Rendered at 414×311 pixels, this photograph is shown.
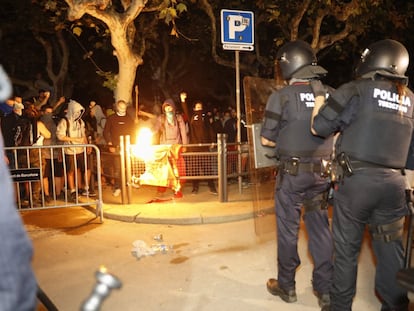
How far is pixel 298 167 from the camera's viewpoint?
384 cm

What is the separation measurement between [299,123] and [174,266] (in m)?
2.31

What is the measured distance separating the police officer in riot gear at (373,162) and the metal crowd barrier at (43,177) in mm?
4530

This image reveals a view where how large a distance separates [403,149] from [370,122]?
36 centimetres

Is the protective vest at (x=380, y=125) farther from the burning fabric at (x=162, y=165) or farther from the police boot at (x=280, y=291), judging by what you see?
the burning fabric at (x=162, y=165)

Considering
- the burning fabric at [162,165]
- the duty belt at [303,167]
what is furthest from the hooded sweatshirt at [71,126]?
the duty belt at [303,167]

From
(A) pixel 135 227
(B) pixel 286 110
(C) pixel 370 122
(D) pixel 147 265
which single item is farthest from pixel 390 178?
(A) pixel 135 227

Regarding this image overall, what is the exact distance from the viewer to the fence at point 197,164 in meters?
7.79

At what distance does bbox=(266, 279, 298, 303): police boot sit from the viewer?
4.05 meters

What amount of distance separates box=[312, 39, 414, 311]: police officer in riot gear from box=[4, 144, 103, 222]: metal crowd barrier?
4530 mm

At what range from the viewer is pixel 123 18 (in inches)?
324

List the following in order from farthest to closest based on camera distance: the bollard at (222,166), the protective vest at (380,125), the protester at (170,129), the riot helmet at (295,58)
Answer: the protester at (170,129), the bollard at (222,166), the riot helmet at (295,58), the protective vest at (380,125)

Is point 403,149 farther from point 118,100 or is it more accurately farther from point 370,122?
point 118,100

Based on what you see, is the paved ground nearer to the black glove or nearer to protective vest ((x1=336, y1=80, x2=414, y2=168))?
protective vest ((x1=336, y1=80, x2=414, y2=168))

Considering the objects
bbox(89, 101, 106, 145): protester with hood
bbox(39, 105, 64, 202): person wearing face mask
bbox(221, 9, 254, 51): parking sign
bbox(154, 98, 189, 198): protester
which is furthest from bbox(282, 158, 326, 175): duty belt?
bbox(89, 101, 106, 145): protester with hood
